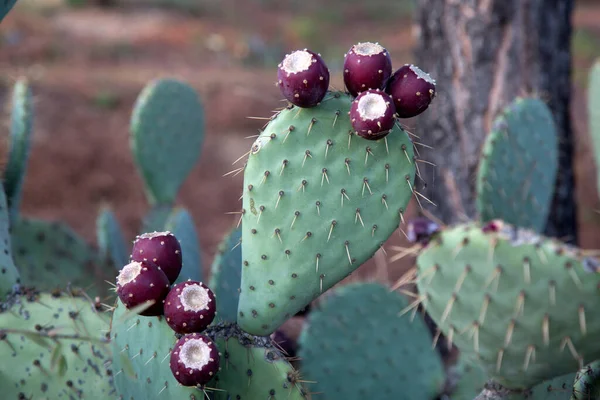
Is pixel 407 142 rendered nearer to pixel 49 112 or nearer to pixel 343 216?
pixel 343 216

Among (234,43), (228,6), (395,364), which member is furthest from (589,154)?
(228,6)

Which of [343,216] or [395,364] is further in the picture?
[395,364]

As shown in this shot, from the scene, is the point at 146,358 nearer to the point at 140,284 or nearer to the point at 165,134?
the point at 140,284

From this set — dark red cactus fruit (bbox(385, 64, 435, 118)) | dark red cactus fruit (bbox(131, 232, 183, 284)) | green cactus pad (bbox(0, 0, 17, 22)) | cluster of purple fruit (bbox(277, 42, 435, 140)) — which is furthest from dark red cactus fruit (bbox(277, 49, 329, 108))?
green cactus pad (bbox(0, 0, 17, 22))

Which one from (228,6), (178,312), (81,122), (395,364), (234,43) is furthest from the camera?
(228,6)

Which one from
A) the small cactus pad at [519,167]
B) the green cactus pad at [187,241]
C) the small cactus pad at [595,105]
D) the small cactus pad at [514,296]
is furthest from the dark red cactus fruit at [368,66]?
the small cactus pad at [595,105]

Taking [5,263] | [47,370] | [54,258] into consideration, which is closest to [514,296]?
[47,370]

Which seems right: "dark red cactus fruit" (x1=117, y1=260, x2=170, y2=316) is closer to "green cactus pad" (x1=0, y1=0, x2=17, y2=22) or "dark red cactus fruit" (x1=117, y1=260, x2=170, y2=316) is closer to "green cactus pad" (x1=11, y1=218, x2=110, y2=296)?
"green cactus pad" (x1=0, y1=0, x2=17, y2=22)
